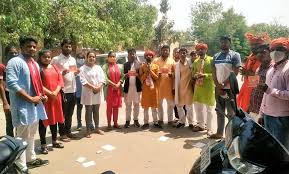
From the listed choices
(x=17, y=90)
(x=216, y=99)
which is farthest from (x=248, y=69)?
(x=17, y=90)

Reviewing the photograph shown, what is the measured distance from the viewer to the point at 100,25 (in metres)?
16.6

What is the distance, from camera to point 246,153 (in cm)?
223

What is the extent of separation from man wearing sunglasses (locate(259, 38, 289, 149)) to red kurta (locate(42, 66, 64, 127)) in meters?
3.61

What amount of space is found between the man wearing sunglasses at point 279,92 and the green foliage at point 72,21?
768cm

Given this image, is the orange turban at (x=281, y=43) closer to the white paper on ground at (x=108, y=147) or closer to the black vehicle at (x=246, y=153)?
the black vehicle at (x=246, y=153)

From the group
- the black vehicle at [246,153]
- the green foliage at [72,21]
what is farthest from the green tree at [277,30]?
the black vehicle at [246,153]

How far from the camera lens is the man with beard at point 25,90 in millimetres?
4879

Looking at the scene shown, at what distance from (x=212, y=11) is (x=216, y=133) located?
6419cm

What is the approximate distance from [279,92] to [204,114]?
3.46 metres

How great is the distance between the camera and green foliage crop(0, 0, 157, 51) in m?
10.4

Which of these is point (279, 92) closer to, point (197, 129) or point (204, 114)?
point (204, 114)

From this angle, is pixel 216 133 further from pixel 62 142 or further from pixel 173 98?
pixel 62 142

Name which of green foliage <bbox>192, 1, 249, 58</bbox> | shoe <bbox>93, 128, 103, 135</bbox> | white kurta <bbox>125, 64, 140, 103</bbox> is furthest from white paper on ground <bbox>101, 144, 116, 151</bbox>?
green foliage <bbox>192, 1, 249, 58</bbox>

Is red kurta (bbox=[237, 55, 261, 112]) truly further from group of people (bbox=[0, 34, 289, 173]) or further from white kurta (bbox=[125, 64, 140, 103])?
white kurta (bbox=[125, 64, 140, 103])
